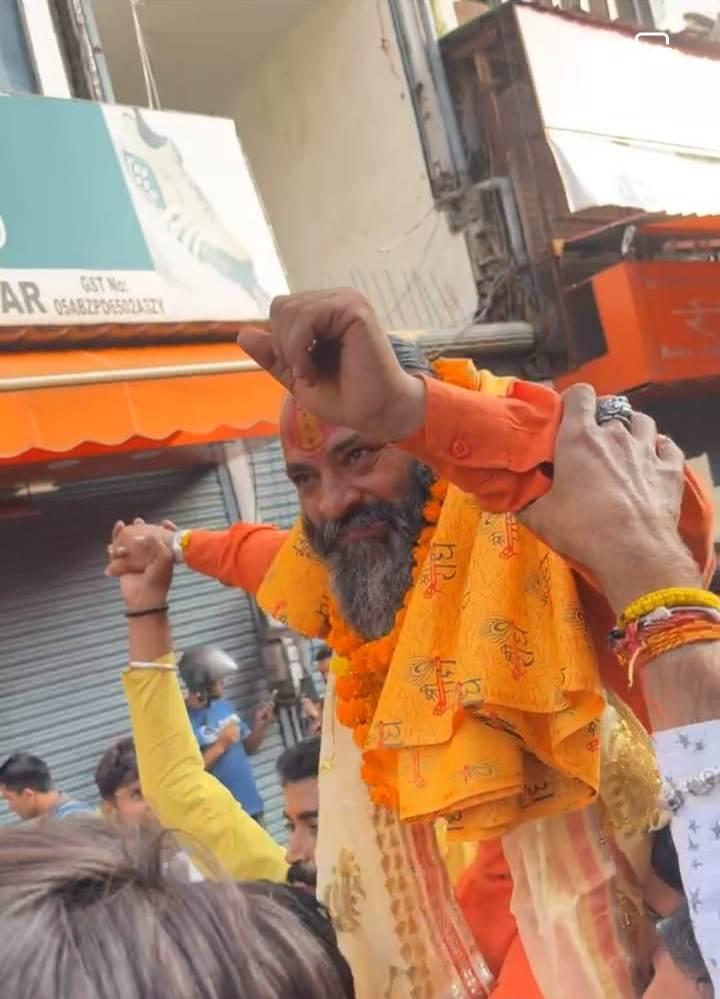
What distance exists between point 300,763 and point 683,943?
168 centimetres

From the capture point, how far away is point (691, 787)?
842mm

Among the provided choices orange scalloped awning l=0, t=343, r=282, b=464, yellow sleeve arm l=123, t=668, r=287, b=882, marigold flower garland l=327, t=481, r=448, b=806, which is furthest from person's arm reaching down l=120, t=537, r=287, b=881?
orange scalloped awning l=0, t=343, r=282, b=464

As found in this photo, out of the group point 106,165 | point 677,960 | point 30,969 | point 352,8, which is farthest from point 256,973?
point 352,8

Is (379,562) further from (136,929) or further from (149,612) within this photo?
(136,929)

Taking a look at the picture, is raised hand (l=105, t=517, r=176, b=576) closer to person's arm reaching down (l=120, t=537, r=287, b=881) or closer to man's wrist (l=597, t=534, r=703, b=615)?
person's arm reaching down (l=120, t=537, r=287, b=881)

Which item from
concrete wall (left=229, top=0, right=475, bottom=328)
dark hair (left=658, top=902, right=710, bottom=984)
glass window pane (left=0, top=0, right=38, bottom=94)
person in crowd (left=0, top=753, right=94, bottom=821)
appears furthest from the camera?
concrete wall (left=229, top=0, right=475, bottom=328)

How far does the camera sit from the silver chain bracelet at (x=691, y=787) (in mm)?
825

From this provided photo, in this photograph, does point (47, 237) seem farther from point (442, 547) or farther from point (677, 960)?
point (677, 960)

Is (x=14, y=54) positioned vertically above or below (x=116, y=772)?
above

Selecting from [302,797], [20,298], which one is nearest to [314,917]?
[302,797]

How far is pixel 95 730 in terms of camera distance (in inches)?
182

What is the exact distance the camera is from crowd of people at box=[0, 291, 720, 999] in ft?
2.47

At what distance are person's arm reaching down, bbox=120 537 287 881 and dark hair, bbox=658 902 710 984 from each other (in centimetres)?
68

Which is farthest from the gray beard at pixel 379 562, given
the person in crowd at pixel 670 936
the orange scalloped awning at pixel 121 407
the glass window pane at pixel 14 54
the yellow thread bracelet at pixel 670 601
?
the glass window pane at pixel 14 54
